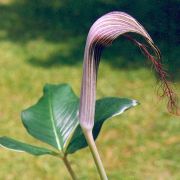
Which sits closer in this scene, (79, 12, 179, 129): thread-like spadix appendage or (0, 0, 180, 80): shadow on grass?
(79, 12, 179, 129): thread-like spadix appendage

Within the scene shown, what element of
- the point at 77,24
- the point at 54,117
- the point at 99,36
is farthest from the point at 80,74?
the point at 99,36

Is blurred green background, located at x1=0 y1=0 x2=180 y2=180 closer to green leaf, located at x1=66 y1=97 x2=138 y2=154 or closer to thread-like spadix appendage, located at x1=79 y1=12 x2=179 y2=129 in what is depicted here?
green leaf, located at x1=66 y1=97 x2=138 y2=154

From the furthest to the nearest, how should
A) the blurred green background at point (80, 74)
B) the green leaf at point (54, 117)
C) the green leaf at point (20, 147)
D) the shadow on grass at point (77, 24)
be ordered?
the shadow on grass at point (77, 24) < the blurred green background at point (80, 74) < the green leaf at point (54, 117) < the green leaf at point (20, 147)

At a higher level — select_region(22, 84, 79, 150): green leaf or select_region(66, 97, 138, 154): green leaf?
select_region(66, 97, 138, 154): green leaf

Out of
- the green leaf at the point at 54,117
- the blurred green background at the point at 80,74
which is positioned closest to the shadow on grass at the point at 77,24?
the blurred green background at the point at 80,74

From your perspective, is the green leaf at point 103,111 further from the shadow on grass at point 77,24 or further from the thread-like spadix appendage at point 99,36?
the shadow on grass at point 77,24

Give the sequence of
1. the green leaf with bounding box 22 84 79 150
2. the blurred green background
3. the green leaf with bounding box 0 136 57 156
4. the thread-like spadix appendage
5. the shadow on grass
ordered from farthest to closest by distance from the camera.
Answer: the shadow on grass
the blurred green background
the green leaf with bounding box 22 84 79 150
the green leaf with bounding box 0 136 57 156
the thread-like spadix appendage

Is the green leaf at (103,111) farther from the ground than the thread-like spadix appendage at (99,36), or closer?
closer

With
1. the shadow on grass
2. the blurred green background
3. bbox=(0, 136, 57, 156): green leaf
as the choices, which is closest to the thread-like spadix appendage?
bbox=(0, 136, 57, 156): green leaf
